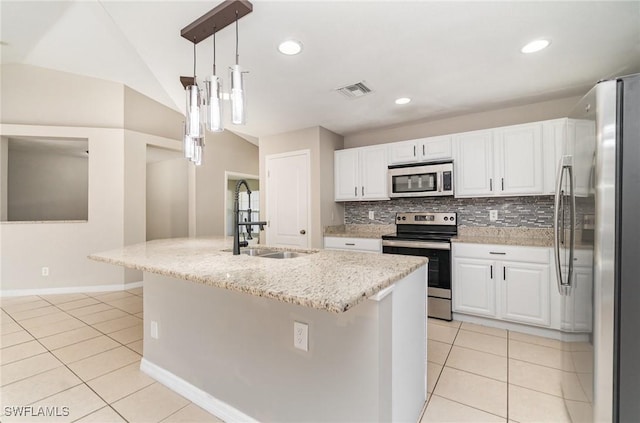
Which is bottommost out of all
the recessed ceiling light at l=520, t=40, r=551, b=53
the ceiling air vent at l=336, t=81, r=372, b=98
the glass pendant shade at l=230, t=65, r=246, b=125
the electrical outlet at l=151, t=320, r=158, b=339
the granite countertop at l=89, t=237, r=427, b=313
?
the electrical outlet at l=151, t=320, r=158, b=339

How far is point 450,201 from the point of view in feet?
11.7

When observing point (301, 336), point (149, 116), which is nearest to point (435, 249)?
point (301, 336)

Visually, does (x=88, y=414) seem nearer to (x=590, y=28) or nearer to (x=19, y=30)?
(x=590, y=28)

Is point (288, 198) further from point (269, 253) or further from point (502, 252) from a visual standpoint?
point (502, 252)

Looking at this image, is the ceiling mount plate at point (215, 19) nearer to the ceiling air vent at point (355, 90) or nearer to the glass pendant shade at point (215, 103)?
the glass pendant shade at point (215, 103)

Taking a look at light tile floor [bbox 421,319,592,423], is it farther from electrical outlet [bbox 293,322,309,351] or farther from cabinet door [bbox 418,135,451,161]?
cabinet door [bbox 418,135,451,161]

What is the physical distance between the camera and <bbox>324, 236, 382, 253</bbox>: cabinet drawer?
3.52 meters

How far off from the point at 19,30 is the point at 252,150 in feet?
12.2

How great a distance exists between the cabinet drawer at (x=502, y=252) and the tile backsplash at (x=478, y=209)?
0.57m

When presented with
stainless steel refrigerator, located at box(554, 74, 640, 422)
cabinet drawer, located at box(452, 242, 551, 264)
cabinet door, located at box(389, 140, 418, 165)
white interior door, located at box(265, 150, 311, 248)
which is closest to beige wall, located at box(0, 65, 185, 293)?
white interior door, located at box(265, 150, 311, 248)

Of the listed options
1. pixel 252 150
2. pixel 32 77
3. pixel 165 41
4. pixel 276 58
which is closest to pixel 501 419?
pixel 276 58

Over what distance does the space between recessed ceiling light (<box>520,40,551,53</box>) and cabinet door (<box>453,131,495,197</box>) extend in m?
1.07

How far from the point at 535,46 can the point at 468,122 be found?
1.47 metres

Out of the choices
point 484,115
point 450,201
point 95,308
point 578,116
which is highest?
point 484,115
